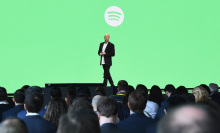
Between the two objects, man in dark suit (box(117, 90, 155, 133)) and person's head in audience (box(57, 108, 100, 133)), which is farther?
man in dark suit (box(117, 90, 155, 133))

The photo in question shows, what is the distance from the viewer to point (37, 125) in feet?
7.85

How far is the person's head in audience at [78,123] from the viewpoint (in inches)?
39.0

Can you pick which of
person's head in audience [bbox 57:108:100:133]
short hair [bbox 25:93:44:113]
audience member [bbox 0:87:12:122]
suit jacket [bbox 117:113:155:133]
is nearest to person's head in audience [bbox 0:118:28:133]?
person's head in audience [bbox 57:108:100:133]

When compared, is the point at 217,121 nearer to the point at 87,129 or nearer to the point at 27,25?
the point at 87,129

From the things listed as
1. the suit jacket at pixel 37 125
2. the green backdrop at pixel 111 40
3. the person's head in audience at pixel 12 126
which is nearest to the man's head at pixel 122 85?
the suit jacket at pixel 37 125

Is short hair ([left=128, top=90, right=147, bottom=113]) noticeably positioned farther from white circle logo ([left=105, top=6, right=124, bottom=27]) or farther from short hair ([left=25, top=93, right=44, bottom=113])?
white circle logo ([left=105, top=6, right=124, bottom=27])

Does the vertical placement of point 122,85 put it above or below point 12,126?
below

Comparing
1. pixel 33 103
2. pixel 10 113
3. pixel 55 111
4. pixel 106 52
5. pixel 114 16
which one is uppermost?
pixel 114 16

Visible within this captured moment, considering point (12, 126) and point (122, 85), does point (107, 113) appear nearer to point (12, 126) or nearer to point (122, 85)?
point (12, 126)

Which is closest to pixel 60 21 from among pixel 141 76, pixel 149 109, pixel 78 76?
pixel 78 76

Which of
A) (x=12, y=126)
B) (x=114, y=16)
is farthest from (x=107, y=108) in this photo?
(x=114, y=16)

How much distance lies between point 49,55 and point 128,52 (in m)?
2.30

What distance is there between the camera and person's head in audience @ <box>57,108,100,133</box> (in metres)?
0.99

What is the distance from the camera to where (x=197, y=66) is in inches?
385
